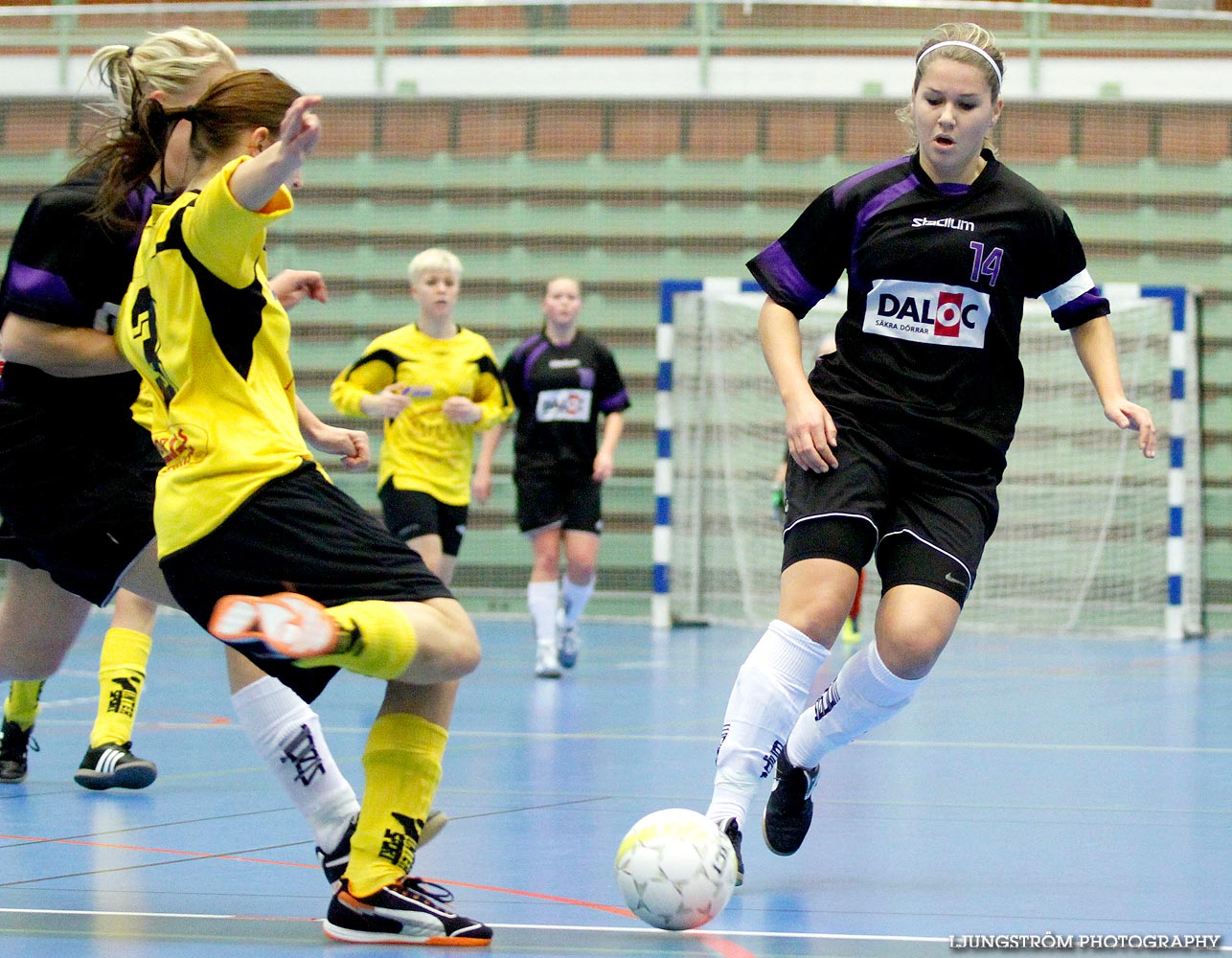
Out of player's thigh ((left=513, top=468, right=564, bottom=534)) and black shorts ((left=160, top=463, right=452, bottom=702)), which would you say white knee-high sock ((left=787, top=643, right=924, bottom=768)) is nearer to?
black shorts ((left=160, top=463, right=452, bottom=702))

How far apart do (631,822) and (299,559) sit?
154 centimetres

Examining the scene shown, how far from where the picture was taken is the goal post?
11.0 m

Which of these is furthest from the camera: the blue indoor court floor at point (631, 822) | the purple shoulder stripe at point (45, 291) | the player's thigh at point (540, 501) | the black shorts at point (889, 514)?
the player's thigh at point (540, 501)

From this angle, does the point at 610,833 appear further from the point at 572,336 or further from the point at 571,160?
the point at 571,160

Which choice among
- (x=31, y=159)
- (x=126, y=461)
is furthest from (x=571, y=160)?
(x=126, y=461)

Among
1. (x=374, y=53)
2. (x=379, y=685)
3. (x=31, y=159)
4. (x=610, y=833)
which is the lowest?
(x=379, y=685)

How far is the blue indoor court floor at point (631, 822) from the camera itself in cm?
280

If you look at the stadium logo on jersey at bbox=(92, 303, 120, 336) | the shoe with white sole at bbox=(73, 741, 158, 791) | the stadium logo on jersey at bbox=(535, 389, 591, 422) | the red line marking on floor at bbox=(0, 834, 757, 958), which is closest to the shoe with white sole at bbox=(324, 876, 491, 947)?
the red line marking on floor at bbox=(0, 834, 757, 958)

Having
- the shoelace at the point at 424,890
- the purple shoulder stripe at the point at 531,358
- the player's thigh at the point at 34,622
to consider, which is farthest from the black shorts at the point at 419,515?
the shoelace at the point at 424,890

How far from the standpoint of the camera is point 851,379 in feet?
11.1

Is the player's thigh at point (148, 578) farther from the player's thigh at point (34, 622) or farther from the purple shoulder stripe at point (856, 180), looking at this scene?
the purple shoulder stripe at point (856, 180)

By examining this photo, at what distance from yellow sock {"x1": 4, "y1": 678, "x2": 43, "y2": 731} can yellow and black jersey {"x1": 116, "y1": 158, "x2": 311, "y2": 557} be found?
6.58ft

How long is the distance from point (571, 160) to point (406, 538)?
19.4 ft

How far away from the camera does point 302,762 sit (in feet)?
9.39
